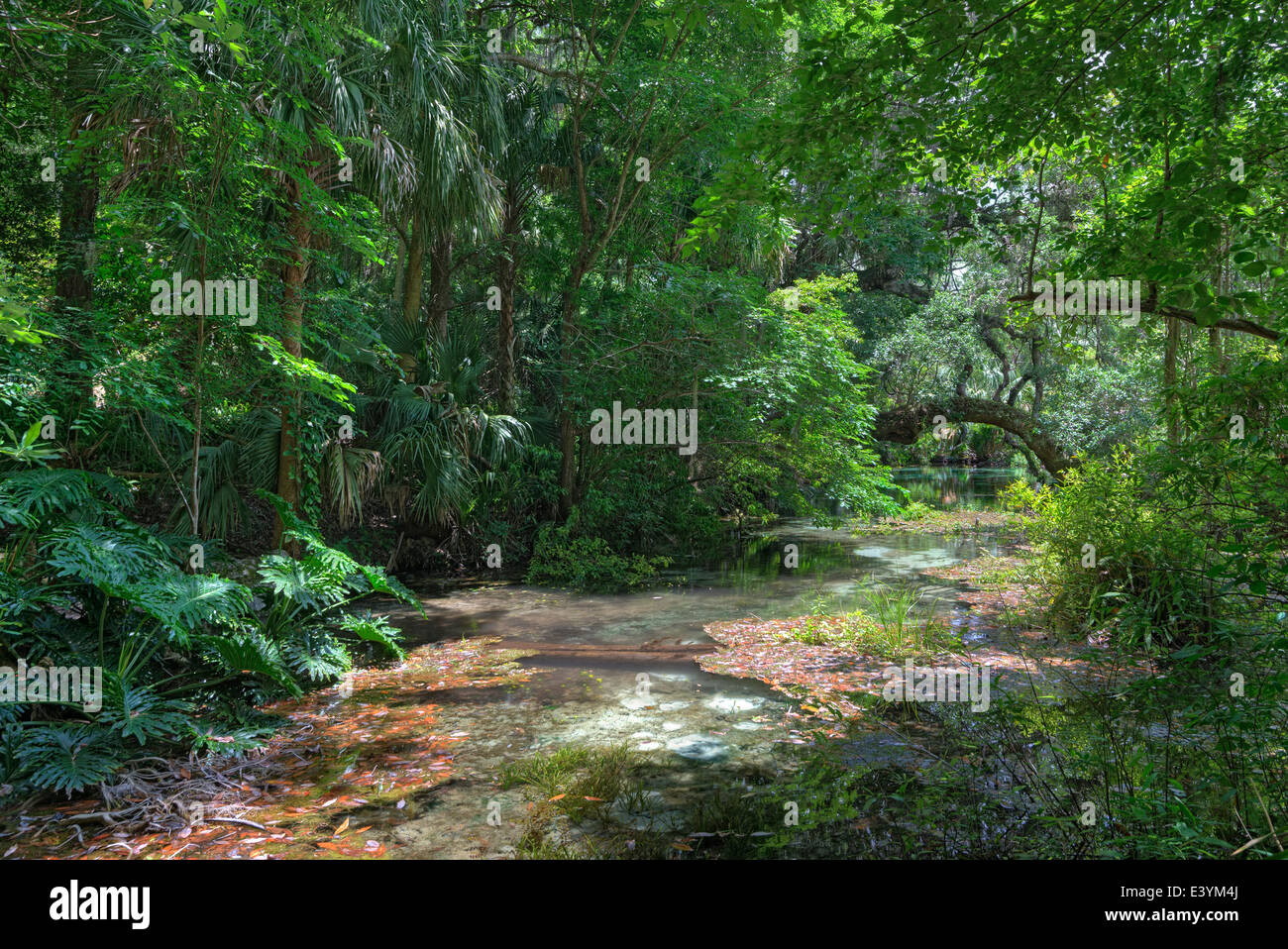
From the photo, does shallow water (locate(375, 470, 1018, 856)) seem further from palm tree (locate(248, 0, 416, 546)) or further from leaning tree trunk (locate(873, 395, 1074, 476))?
leaning tree trunk (locate(873, 395, 1074, 476))

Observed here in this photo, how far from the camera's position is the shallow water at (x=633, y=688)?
13.4 ft

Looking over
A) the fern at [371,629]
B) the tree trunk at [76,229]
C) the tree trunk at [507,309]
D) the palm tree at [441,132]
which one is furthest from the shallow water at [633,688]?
the tree trunk at [76,229]

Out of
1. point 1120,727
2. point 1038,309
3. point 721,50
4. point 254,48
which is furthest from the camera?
point 721,50

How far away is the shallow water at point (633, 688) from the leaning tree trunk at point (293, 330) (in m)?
2.06

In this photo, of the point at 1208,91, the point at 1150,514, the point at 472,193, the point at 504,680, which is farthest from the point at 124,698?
the point at 1150,514

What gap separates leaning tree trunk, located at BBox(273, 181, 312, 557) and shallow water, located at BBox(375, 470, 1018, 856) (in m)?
2.06

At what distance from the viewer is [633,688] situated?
243 inches

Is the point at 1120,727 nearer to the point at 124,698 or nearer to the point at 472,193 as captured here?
the point at 124,698

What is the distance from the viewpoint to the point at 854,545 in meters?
15.0

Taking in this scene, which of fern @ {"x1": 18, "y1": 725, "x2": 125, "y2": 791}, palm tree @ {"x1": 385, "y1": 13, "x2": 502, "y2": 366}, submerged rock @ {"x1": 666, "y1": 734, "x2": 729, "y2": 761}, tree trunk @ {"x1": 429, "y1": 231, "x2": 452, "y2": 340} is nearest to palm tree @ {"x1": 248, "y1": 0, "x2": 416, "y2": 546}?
palm tree @ {"x1": 385, "y1": 13, "x2": 502, "y2": 366}

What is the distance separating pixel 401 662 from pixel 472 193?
635 centimetres

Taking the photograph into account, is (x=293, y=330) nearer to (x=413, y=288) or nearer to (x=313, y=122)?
(x=313, y=122)

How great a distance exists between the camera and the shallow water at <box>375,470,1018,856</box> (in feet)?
→ 13.4

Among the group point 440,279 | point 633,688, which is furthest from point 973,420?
point 633,688
